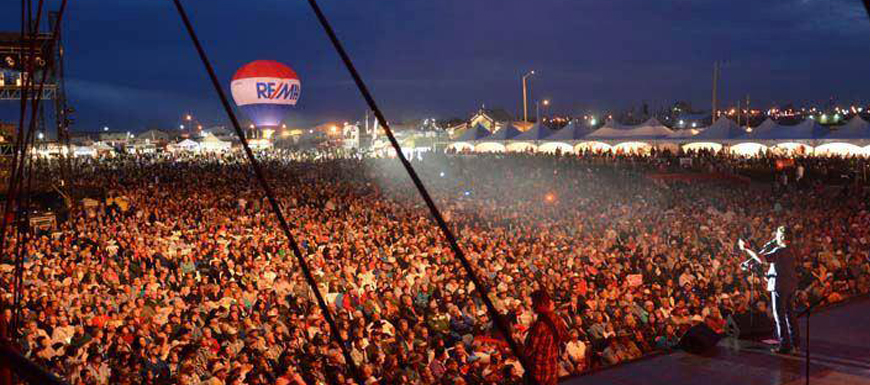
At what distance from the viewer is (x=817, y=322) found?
6840 millimetres

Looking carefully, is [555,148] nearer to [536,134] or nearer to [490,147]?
[536,134]

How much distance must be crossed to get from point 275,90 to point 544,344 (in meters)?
33.2

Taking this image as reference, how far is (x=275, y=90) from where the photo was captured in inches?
1373

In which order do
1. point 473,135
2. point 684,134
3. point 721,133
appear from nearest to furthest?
point 721,133
point 684,134
point 473,135

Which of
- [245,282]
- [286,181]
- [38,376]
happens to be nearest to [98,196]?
[286,181]

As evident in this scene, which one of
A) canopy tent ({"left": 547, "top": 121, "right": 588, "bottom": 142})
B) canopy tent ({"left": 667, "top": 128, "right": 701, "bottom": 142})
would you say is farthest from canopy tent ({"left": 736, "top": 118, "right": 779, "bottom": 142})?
canopy tent ({"left": 547, "top": 121, "right": 588, "bottom": 142})

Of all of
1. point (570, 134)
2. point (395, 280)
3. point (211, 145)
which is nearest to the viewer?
point (395, 280)

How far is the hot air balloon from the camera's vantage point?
34500 millimetres

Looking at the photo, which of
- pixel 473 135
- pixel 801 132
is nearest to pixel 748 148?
pixel 801 132

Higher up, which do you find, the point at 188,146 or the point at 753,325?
the point at 188,146

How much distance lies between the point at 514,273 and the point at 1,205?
14.8 metres

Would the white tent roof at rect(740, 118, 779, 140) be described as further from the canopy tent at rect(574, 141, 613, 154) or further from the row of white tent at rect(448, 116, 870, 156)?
the canopy tent at rect(574, 141, 613, 154)

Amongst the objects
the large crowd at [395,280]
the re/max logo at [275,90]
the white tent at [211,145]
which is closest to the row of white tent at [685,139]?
the large crowd at [395,280]

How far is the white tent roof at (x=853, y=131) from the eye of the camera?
75.7 ft
